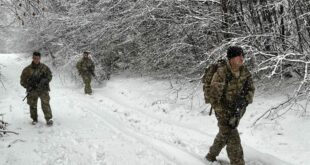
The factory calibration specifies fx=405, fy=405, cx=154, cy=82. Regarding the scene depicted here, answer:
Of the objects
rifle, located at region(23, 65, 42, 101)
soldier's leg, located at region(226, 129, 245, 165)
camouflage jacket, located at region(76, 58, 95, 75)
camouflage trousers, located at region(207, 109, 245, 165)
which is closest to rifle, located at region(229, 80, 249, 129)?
camouflage trousers, located at region(207, 109, 245, 165)

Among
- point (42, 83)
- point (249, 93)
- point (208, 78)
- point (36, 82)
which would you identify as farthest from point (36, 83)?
point (249, 93)

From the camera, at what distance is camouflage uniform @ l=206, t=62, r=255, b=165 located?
19.0ft

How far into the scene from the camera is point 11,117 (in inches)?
434

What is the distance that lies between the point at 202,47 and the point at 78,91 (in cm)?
660

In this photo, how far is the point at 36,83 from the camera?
32.1 ft

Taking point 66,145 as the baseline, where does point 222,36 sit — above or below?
above

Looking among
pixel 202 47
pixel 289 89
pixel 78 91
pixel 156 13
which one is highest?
pixel 156 13

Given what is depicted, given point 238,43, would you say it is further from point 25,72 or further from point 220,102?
point 25,72

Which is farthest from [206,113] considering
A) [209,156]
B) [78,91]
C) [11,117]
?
[78,91]

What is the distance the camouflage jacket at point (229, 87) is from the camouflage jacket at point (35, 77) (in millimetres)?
5289

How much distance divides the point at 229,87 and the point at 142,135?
335cm

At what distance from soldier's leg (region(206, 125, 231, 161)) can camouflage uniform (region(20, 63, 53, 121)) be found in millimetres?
4871

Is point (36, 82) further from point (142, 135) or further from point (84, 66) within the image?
point (84, 66)

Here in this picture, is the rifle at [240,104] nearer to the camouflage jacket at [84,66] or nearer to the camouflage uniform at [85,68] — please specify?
the camouflage uniform at [85,68]
